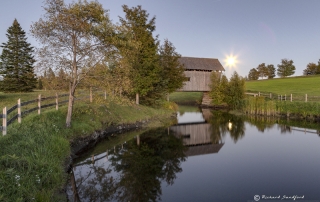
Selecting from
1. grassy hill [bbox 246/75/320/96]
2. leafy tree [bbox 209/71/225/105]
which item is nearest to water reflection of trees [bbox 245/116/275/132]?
leafy tree [bbox 209/71/225/105]

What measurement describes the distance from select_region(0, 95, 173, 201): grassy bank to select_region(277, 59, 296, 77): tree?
84774 millimetres

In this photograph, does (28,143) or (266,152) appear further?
(266,152)

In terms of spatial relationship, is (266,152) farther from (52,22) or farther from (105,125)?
(52,22)

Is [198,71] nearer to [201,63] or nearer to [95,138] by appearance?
[201,63]

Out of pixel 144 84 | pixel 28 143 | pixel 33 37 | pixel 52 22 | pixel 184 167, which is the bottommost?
pixel 184 167

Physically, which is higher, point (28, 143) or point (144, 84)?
point (144, 84)

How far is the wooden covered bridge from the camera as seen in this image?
126 feet

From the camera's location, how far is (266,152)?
39.5 feet

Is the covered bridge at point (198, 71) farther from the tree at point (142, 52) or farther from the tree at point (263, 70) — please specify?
the tree at point (263, 70)

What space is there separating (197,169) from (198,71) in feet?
102

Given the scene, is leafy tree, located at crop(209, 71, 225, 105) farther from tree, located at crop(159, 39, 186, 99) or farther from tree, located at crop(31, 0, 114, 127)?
tree, located at crop(31, 0, 114, 127)

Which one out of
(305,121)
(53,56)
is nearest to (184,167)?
(53,56)

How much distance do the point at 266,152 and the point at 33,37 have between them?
13.8m

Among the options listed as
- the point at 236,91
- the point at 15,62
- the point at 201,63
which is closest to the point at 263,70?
the point at 201,63
